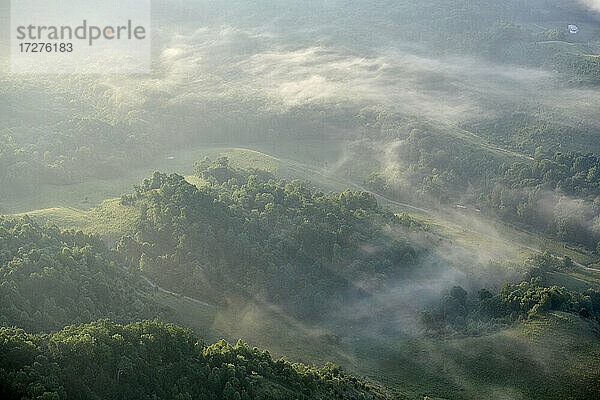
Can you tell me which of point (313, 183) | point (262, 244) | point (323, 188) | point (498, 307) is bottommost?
point (323, 188)

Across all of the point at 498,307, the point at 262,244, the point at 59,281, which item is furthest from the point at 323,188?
the point at 59,281

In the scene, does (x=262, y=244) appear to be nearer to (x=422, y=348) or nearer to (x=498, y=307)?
(x=422, y=348)

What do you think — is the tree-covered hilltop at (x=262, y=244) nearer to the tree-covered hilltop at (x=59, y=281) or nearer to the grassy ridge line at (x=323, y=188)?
the grassy ridge line at (x=323, y=188)

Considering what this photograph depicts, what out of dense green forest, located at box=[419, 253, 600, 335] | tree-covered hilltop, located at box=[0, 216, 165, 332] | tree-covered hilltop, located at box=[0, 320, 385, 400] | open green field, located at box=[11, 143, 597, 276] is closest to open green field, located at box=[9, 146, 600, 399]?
open green field, located at box=[11, 143, 597, 276]

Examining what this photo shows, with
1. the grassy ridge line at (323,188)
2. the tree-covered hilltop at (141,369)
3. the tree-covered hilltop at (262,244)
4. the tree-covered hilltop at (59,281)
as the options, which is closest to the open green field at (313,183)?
the grassy ridge line at (323,188)

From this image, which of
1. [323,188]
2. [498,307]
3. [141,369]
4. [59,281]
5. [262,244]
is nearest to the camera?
[141,369]

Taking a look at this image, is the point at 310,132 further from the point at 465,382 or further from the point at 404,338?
the point at 465,382

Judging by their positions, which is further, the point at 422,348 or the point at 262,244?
the point at 262,244
